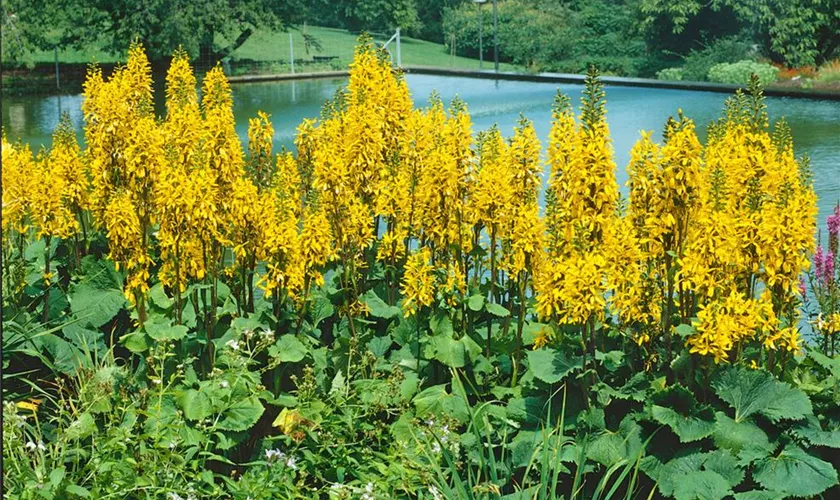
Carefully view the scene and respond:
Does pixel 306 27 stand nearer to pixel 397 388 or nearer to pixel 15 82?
pixel 15 82

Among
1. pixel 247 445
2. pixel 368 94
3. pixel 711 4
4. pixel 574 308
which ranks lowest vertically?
pixel 247 445

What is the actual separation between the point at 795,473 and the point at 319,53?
77.7ft

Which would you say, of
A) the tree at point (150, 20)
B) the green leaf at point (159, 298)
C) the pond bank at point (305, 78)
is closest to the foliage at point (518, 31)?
the pond bank at point (305, 78)

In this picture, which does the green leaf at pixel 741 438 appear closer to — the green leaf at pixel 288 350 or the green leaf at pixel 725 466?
the green leaf at pixel 725 466

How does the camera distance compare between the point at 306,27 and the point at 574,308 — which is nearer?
the point at 574,308

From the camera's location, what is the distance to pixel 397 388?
432 cm

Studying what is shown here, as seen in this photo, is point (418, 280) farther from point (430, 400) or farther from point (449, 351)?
point (430, 400)

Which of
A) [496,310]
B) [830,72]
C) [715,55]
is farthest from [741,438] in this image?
[715,55]

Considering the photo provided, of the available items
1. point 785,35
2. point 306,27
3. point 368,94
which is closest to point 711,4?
point 785,35

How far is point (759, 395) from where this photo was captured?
3.90 meters

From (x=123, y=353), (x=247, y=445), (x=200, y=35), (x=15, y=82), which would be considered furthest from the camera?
(x=15, y=82)

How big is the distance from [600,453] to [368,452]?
861 millimetres

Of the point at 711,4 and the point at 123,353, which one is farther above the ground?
the point at 711,4

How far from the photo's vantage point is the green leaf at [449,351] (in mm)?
4375
